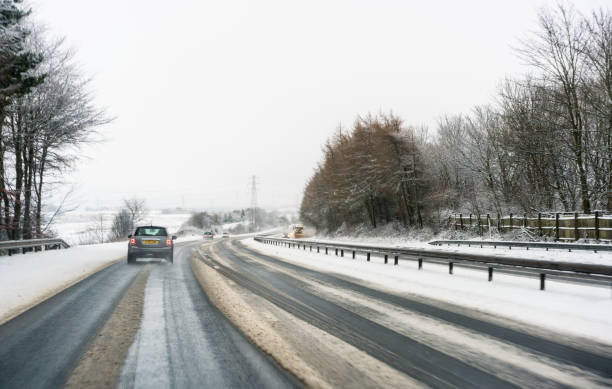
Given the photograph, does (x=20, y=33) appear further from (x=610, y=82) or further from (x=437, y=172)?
(x=437, y=172)

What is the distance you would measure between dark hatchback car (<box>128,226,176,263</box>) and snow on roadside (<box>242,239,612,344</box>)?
837 cm

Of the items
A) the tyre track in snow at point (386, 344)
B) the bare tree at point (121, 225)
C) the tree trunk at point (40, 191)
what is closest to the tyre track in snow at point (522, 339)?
the tyre track in snow at point (386, 344)

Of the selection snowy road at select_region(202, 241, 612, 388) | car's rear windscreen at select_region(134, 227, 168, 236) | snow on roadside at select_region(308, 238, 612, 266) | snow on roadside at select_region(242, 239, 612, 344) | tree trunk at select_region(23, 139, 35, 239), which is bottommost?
snow on roadside at select_region(308, 238, 612, 266)

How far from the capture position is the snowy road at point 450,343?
376 cm

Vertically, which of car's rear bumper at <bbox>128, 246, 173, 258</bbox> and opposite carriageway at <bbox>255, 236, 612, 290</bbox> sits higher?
car's rear bumper at <bbox>128, 246, 173, 258</bbox>

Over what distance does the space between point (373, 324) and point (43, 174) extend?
22117 millimetres

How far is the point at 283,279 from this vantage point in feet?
35.4

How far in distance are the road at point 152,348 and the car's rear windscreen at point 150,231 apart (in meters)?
8.90

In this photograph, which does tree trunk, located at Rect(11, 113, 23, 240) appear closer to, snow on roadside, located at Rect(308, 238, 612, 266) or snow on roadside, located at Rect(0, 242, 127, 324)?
snow on roadside, located at Rect(0, 242, 127, 324)

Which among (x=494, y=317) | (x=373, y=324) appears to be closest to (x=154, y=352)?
(x=373, y=324)

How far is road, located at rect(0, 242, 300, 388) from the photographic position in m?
3.58

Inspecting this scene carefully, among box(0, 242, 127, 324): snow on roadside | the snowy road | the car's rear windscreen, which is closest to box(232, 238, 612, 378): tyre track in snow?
the snowy road

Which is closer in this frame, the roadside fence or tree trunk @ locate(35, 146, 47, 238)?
the roadside fence

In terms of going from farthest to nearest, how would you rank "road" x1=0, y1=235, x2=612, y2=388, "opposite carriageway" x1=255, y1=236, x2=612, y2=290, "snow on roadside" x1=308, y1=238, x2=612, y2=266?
1. "snow on roadside" x1=308, y1=238, x2=612, y2=266
2. "opposite carriageway" x1=255, y1=236, x2=612, y2=290
3. "road" x1=0, y1=235, x2=612, y2=388
